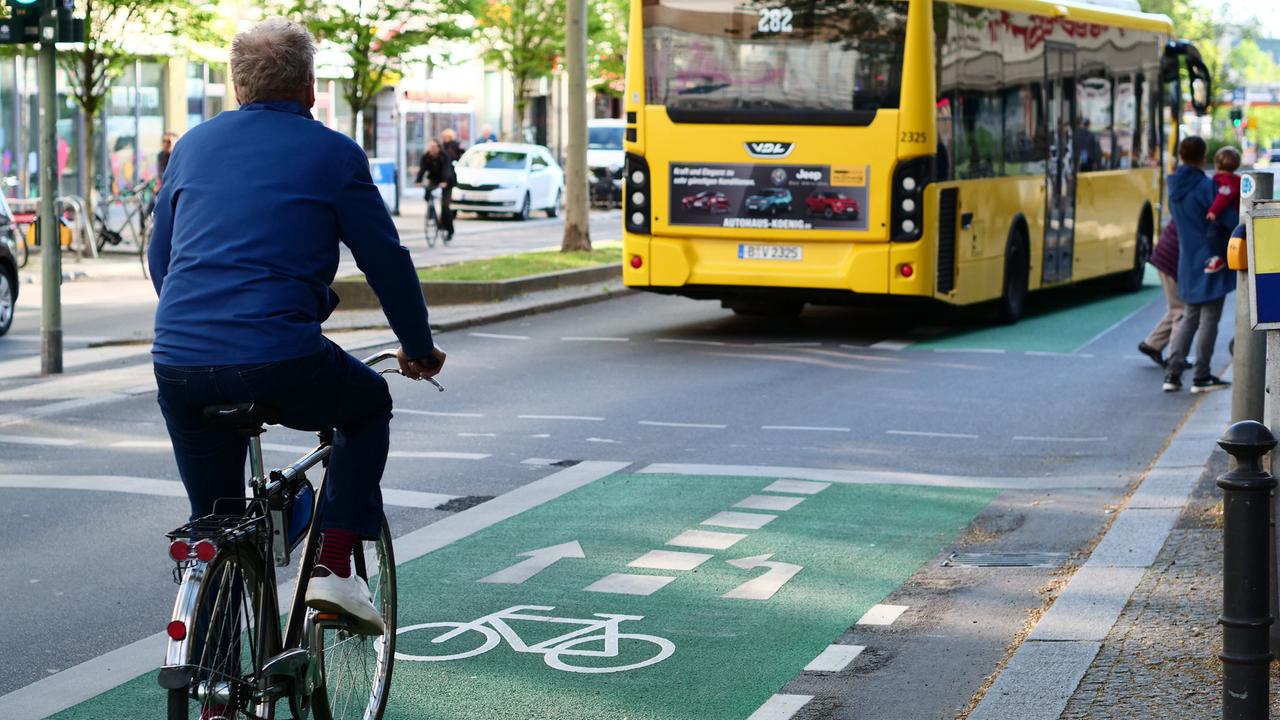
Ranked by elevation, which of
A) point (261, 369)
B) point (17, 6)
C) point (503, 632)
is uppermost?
point (17, 6)

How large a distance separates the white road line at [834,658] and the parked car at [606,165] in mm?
40565

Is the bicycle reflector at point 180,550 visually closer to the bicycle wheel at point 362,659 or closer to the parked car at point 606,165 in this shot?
the bicycle wheel at point 362,659

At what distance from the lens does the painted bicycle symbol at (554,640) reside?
20.6ft

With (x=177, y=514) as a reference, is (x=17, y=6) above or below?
above

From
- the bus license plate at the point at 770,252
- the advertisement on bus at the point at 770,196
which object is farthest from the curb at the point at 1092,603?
the bus license plate at the point at 770,252

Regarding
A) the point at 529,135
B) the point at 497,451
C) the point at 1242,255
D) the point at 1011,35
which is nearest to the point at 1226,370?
the point at 1011,35

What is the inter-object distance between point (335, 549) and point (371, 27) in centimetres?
3111

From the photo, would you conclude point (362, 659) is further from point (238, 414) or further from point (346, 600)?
point (238, 414)

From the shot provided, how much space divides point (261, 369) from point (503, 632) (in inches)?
103

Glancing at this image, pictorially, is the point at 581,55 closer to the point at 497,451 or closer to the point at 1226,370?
the point at 1226,370

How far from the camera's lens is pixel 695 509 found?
9195mm

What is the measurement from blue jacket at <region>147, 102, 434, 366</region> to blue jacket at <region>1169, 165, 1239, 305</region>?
10353 mm

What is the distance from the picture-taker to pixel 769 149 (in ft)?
55.2

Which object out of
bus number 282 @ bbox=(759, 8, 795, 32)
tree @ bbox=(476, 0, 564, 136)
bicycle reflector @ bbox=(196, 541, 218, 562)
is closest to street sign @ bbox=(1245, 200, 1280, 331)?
bicycle reflector @ bbox=(196, 541, 218, 562)
